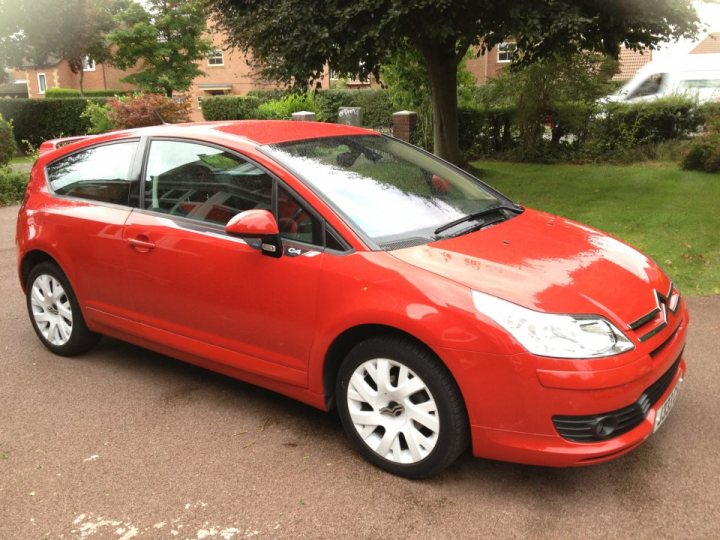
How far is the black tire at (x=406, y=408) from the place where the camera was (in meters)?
2.99

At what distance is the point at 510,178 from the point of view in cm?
1315

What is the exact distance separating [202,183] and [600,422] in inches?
97.3

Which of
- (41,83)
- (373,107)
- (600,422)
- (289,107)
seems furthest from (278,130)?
(41,83)

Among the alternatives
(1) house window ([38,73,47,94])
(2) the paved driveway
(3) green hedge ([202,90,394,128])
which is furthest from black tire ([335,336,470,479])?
(1) house window ([38,73,47,94])

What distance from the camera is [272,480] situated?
3.29 meters

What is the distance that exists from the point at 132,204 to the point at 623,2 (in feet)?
27.5

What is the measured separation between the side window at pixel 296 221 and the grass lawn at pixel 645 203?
4126 mm

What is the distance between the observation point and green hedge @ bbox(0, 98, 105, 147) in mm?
23094

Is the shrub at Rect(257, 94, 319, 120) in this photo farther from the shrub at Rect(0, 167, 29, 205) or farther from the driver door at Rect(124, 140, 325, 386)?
the driver door at Rect(124, 140, 325, 386)

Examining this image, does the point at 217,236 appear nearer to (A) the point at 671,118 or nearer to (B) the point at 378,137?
(B) the point at 378,137

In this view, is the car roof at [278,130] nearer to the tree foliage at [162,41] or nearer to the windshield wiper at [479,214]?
the windshield wiper at [479,214]

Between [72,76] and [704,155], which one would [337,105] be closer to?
[704,155]

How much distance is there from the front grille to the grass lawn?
11.7ft

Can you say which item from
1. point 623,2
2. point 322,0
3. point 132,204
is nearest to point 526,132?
point 623,2
